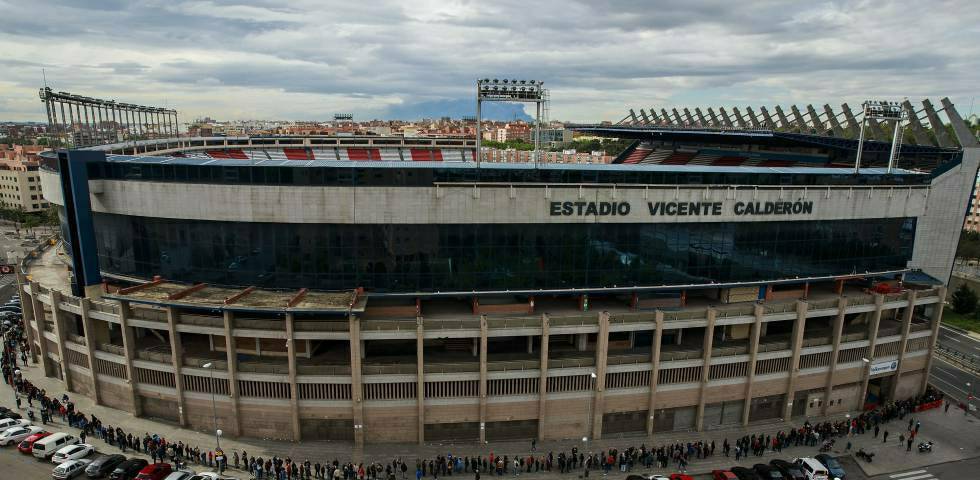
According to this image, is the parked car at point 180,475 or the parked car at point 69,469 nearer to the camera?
the parked car at point 180,475

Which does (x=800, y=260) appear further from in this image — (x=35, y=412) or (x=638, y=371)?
(x=35, y=412)

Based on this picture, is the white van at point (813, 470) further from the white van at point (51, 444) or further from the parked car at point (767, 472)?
the white van at point (51, 444)

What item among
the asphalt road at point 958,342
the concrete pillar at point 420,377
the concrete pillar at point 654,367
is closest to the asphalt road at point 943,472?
the concrete pillar at point 654,367

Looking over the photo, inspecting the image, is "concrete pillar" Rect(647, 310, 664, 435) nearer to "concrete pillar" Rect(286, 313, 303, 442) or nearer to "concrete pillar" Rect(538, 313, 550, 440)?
"concrete pillar" Rect(538, 313, 550, 440)

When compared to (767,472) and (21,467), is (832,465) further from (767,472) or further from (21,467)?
(21,467)

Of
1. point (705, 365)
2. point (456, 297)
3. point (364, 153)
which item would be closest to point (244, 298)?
point (456, 297)

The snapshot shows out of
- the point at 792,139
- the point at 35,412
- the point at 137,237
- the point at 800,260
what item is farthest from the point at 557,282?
the point at 792,139
